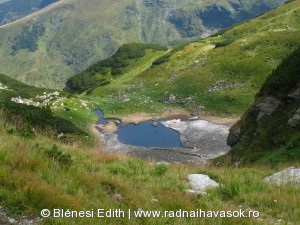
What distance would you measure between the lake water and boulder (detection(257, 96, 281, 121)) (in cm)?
2353

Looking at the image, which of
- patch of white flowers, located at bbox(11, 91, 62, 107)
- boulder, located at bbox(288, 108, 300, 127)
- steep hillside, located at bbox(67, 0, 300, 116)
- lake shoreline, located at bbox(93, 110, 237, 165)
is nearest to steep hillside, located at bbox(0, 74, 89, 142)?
patch of white flowers, located at bbox(11, 91, 62, 107)

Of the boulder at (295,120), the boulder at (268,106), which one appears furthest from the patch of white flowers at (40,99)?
the boulder at (295,120)

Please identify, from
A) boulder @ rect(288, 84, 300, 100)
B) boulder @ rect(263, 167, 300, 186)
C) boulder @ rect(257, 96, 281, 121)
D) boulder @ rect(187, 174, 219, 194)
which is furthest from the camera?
boulder @ rect(257, 96, 281, 121)

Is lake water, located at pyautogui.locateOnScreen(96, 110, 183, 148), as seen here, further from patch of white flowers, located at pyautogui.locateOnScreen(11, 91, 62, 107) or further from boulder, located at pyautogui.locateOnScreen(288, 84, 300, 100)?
boulder, located at pyautogui.locateOnScreen(288, 84, 300, 100)

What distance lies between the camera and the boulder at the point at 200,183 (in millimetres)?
10758

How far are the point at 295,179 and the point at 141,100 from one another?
64127 mm

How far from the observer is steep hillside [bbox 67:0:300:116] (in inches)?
2822

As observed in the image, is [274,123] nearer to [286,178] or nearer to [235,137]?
[235,137]

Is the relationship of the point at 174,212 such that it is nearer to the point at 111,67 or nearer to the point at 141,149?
the point at 141,149

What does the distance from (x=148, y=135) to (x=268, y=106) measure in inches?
1252

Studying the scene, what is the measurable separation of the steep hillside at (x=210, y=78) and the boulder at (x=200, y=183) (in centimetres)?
5581

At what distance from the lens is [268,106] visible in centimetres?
2994

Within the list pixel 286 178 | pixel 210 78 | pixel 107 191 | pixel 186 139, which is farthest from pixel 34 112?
pixel 210 78

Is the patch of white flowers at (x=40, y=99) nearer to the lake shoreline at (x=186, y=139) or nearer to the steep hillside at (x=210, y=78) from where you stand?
the steep hillside at (x=210, y=78)
